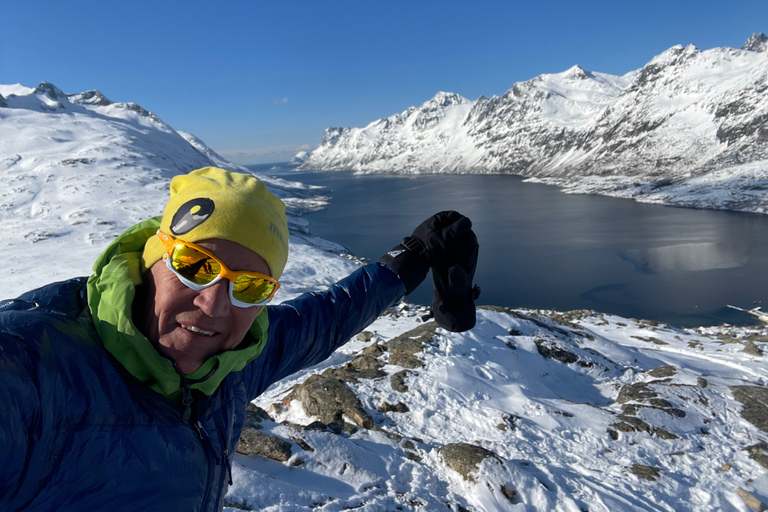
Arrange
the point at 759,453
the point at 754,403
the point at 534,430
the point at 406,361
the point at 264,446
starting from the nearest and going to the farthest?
the point at 264,446, the point at 759,453, the point at 534,430, the point at 754,403, the point at 406,361

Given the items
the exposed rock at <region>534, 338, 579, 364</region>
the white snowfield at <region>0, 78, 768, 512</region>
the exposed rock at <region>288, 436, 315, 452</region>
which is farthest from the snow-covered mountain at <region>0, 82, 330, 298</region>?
the exposed rock at <region>534, 338, 579, 364</region>

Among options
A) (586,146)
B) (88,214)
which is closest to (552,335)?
(88,214)

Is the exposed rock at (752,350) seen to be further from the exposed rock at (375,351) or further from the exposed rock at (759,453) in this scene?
the exposed rock at (375,351)

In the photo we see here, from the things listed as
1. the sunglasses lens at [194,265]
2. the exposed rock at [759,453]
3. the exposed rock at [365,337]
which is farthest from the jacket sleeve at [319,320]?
the exposed rock at [365,337]

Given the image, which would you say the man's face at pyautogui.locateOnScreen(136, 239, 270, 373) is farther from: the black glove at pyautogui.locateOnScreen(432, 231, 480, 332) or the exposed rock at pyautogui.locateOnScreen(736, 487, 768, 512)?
the exposed rock at pyautogui.locateOnScreen(736, 487, 768, 512)

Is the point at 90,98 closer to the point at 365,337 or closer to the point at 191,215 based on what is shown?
the point at 365,337

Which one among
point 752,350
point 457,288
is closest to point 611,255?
point 752,350
